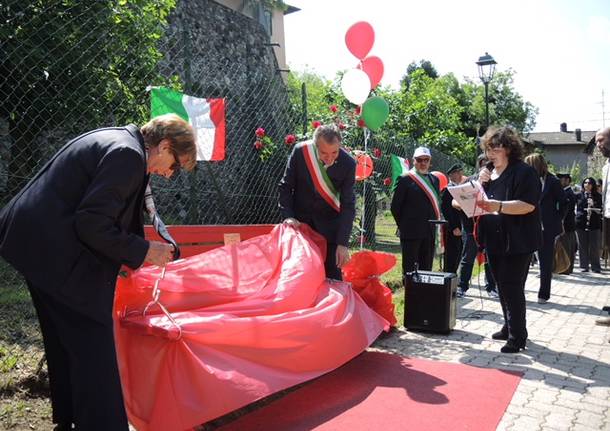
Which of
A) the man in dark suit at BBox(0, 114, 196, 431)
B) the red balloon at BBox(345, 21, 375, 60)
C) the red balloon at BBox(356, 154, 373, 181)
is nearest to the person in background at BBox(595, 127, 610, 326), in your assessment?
the red balloon at BBox(345, 21, 375, 60)

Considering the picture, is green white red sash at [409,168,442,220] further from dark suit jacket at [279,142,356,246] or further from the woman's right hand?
dark suit jacket at [279,142,356,246]


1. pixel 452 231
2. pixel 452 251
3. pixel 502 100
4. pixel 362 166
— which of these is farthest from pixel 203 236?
pixel 502 100

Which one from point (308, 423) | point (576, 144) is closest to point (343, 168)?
point (308, 423)

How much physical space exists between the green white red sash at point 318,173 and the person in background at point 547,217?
377 centimetres

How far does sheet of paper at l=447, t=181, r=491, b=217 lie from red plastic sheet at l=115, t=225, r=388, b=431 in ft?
4.48

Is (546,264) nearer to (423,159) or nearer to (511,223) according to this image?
(423,159)

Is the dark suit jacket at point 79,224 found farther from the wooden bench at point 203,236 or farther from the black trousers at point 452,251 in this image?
the black trousers at point 452,251

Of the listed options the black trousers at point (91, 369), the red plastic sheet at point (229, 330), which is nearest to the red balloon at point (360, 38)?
the red plastic sheet at point (229, 330)

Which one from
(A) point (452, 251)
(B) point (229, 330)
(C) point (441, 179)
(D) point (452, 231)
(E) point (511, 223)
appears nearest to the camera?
(B) point (229, 330)

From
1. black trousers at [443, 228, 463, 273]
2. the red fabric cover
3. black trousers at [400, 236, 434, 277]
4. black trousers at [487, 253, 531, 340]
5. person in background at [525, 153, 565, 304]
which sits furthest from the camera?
black trousers at [443, 228, 463, 273]

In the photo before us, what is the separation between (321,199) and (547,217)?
4.30m

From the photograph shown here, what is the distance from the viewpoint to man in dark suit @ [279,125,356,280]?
192 inches

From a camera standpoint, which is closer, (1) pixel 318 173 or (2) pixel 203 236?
(2) pixel 203 236

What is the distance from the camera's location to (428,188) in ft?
21.4
